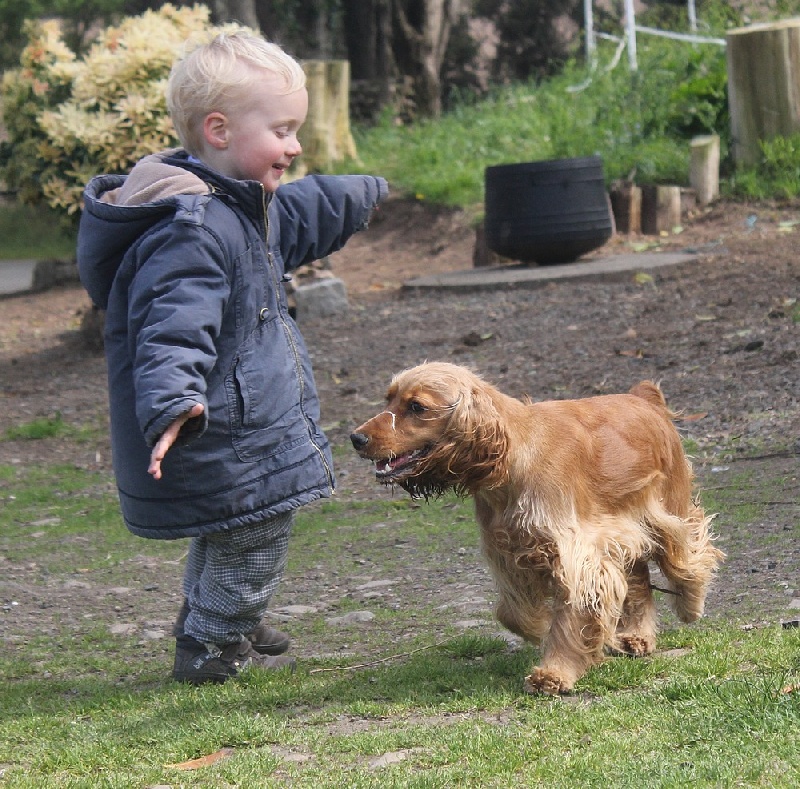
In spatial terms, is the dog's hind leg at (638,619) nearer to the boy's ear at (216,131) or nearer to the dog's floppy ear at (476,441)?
the dog's floppy ear at (476,441)

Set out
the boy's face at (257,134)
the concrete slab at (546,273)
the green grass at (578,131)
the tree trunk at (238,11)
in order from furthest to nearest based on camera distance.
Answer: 1. the tree trunk at (238,11)
2. the green grass at (578,131)
3. the concrete slab at (546,273)
4. the boy's face at (257,134)

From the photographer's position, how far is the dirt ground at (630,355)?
20.0 ft

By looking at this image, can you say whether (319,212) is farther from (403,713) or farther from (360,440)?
(403,713)

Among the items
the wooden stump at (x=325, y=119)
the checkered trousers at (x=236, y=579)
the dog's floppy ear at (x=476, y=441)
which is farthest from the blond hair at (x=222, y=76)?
the wooden stump at (x=325, y=119)

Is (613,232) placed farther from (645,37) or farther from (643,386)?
(643,386)

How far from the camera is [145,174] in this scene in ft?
13.9

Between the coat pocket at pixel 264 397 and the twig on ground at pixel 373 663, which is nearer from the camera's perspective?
the coat pocket at pixel 264 397

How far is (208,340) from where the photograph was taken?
12.9 ft

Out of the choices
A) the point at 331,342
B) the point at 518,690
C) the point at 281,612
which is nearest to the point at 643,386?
the point at 518,690

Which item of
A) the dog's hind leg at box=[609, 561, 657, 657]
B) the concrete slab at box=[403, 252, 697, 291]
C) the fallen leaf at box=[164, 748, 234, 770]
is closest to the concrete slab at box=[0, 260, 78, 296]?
the concrete slab at box=[403, 252, 697, 291]

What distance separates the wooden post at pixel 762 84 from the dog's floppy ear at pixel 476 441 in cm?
1020

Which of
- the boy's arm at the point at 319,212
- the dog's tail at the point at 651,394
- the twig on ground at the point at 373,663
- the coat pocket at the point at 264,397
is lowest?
the twig on ground at the point at 373,663

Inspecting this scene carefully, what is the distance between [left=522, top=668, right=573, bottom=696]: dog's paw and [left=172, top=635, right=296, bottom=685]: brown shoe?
0.95 m

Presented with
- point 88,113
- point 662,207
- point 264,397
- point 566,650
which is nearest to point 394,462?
point 264,397
